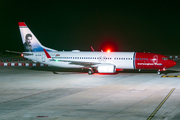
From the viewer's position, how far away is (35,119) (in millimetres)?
15977

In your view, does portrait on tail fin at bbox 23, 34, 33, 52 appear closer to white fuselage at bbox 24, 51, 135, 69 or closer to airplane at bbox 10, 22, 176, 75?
airplane at bbox 10, 22, 176, 75

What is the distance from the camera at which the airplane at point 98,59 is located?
135 ft

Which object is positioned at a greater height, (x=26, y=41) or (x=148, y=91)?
(x=26, y=41)

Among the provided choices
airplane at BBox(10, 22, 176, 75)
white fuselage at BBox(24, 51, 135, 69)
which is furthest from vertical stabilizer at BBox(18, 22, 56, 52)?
white fuselage at BBox(24, 51, 135, 69)

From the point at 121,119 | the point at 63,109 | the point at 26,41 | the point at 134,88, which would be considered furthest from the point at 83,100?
the point at 26,41

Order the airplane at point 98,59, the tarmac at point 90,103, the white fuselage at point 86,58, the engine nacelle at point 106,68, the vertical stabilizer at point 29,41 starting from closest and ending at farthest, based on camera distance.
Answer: the tarmac at point 90,103 < the engine nacelle at point 106,68 < the airplane at point 98,59 < the white fuselage at point 86,58 < the vertical stabilizer at point 29,41

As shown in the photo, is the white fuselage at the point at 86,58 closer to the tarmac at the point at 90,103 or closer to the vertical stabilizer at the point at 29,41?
the vertical stabilizer at the point at 29,41

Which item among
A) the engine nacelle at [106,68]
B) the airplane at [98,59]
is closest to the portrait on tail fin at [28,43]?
the airplane at [98,59]

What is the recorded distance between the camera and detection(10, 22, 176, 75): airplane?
135 ft

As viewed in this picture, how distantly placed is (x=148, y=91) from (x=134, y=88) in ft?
7.28

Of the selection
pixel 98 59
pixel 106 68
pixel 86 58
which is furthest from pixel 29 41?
pixel 106 68

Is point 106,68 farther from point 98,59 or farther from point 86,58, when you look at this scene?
point 86,58

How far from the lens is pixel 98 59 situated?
43031 millimetres

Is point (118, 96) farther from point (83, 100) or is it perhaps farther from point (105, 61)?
point (105, 61)
